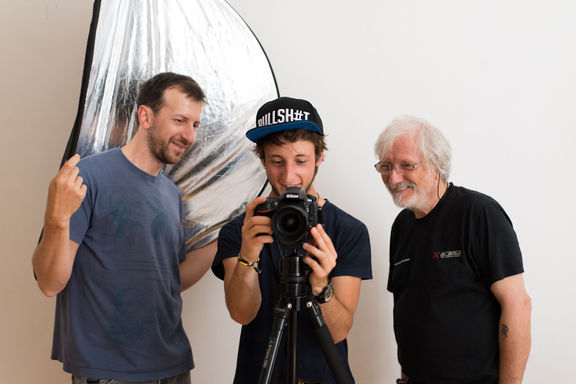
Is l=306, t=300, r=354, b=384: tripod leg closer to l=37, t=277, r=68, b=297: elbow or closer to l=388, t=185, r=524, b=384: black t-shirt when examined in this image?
l=388, t=185, r=524, b=384: black t-shirt

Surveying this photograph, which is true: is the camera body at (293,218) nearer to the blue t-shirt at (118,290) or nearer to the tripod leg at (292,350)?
the tripod leg at (292,350)

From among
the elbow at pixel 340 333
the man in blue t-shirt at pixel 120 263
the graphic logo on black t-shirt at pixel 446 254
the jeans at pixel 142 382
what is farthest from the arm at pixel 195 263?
the graphic logo on black t-shirt at pixel 446 254

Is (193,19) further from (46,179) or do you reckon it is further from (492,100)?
(492,100)

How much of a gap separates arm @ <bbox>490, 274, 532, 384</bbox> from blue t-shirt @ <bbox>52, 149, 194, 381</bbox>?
932 mm

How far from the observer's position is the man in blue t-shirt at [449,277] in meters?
1.19

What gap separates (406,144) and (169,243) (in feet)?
2.71

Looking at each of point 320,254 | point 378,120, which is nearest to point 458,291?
point 320,254

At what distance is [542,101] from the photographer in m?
1.78

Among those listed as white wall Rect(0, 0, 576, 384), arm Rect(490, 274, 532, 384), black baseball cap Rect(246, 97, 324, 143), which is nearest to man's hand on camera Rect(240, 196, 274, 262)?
black baseball cap Rect(246, 97, 324, 143)

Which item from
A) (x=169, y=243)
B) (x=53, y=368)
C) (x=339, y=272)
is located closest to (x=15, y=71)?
(x=169, y=243)

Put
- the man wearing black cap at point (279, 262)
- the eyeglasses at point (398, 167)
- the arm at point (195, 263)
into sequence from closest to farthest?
the man wearing black cap at point (279, 262) < the eyeglasses at point (398, 167) < the arm at point (195, 263)

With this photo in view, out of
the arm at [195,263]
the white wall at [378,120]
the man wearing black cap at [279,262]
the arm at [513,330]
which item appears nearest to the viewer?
the man wearing black cap at [279,262]

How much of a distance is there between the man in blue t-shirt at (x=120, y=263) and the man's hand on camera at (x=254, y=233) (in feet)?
1.45

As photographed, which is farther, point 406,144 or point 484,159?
point 484,159
